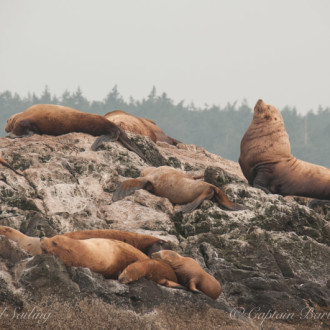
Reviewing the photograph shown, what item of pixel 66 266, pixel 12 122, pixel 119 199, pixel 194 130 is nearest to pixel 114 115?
pixel 12 122

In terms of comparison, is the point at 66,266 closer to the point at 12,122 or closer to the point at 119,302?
the point at 119,302

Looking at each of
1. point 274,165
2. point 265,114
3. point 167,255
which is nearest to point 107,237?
point 167,255

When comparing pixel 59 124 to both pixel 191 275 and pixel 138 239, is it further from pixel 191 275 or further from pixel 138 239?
pixel 191 275

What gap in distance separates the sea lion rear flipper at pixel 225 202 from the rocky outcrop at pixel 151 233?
0.09 metres

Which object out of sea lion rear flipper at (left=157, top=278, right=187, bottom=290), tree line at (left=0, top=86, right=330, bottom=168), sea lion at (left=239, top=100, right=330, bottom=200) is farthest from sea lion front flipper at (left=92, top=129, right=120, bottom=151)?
tree line at (left=0, top=86, right=330, bottom=168)

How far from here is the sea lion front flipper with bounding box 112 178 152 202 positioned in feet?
30.1

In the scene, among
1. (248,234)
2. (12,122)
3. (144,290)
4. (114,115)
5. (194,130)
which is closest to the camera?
(144,290)

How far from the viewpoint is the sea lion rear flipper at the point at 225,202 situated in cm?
902

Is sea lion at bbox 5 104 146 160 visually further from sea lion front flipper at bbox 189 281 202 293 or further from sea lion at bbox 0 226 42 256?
sea lion front flipper at bbox 189 281 202 293

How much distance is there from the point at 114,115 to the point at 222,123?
233 feet

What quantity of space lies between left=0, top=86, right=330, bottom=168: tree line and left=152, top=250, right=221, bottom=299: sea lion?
2686 inches

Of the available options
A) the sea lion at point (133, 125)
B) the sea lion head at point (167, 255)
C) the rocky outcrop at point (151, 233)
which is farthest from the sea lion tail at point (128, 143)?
the sea lion head at point (167, 255)

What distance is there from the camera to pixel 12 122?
12.3 meters

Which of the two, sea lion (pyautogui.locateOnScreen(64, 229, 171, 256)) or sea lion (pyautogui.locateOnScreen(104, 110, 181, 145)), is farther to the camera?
sea lion (pyautogui.locateOnScreen(104, 110, 181, 145))
